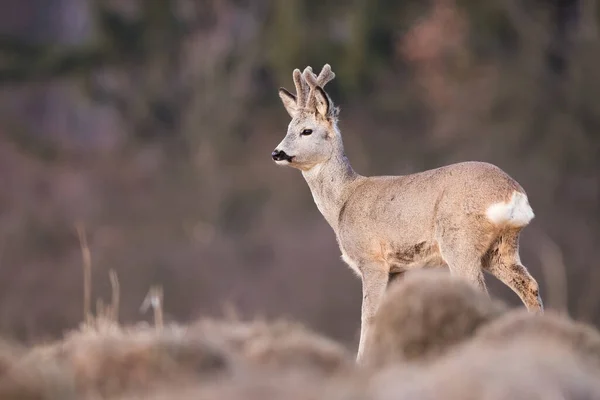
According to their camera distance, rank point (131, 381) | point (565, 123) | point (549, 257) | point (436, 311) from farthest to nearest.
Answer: point (565, 123) < point (549, 257) < point (436, 311) < point (131, 381)

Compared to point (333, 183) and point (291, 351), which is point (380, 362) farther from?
point (333, 183)

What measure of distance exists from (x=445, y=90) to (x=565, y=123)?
12.4 ft

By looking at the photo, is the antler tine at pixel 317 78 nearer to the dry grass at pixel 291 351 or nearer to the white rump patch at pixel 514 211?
the white rump patch at pixel 514 211

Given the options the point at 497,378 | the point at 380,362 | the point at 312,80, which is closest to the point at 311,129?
the point at 312,80

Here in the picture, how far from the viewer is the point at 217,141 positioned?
35062 mm

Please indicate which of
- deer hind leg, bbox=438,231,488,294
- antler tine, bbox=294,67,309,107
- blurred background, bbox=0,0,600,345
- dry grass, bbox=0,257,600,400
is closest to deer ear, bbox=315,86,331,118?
antler tine, bbox=294,67,309,107

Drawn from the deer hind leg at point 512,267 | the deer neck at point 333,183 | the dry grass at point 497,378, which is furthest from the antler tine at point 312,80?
the dry grass at point 497,378

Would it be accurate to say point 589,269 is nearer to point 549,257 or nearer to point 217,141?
point 549,257

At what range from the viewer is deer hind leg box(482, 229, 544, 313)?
9.54 metres

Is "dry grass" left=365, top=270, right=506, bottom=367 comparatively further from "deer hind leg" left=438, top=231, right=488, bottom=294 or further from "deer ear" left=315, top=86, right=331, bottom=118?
"deer ear" left=315, top=86, right=331, bottom=118

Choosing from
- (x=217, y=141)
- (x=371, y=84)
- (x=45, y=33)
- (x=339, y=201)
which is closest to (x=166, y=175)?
(x=217, y=141)

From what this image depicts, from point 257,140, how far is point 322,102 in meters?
24.2

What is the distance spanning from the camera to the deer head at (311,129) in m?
11.0

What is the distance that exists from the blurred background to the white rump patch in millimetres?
15472
